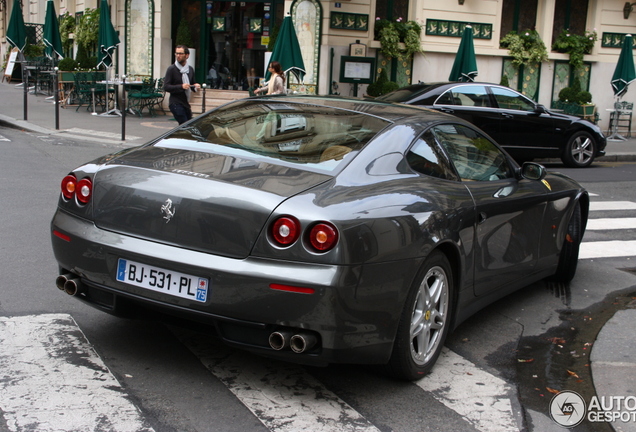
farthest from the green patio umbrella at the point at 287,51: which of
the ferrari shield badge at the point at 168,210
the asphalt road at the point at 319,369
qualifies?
the ferrari shield badge at the point at 168,210

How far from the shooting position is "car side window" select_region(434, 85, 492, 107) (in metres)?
14.8

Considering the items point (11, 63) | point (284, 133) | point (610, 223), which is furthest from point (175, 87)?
point (11, 63)

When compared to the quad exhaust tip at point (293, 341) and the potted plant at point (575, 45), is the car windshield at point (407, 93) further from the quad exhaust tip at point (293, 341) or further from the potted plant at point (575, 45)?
the quad exhaust tip at point (293, 341)

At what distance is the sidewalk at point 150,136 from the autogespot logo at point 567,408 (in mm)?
166

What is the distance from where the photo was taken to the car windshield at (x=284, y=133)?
432 centimetres

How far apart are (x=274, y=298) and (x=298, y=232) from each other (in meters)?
0.32

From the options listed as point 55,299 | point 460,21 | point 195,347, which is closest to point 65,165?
point 55,299

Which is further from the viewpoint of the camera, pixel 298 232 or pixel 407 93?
pixel 407 93

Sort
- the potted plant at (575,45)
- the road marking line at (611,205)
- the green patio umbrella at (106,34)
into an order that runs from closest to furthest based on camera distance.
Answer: the road marking line at (611,205)
the green patio umbrella at (106,34)
the potted plant at (575,45)

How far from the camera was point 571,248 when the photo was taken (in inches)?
254

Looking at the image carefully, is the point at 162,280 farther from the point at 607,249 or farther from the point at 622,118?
the point at 622,118

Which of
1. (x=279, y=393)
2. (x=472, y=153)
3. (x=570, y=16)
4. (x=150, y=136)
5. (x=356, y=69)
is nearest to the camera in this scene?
(x=279, y=393)

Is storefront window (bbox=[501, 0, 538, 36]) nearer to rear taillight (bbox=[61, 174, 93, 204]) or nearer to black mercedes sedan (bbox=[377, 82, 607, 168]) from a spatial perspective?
black mercedes sedan (bbox=[377, 82, 607, 168])

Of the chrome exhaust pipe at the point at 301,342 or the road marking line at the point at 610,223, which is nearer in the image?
the chrome exhaust pipe at the point at 301,342
